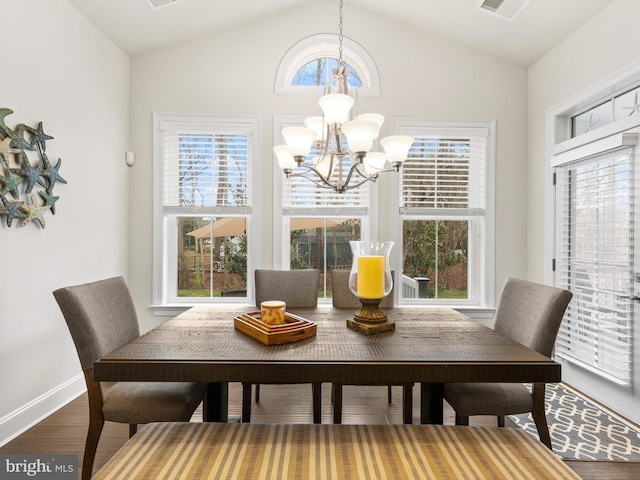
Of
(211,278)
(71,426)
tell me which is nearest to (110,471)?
(71,426)

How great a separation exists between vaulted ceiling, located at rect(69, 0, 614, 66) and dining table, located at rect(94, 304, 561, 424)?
255cm

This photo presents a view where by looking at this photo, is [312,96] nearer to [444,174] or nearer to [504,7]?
[444,174]

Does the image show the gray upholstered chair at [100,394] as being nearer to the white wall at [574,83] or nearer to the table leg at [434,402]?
the table leg at [434,402]

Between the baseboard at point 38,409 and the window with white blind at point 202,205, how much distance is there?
0.92m

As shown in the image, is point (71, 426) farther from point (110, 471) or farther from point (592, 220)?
point (592, 220)

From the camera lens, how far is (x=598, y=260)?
282 centimetres

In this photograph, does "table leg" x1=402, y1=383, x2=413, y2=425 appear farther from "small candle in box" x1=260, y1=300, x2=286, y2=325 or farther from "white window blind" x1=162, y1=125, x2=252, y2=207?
"white window blind" x1=162, y1=125, x2=252, y2=207

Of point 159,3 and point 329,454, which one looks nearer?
point 329,454

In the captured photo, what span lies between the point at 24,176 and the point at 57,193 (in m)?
0.32

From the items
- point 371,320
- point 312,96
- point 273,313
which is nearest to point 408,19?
point 312,96

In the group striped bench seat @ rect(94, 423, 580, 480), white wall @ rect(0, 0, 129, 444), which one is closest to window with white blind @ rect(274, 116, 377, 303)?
white wall @ rect(0, 0, 129, 444)

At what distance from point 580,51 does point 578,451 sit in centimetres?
281

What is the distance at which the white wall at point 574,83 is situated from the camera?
2537 millimetres

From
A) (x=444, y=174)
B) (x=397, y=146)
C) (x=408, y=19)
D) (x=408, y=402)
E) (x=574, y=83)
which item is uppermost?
(x=408, y=19)
